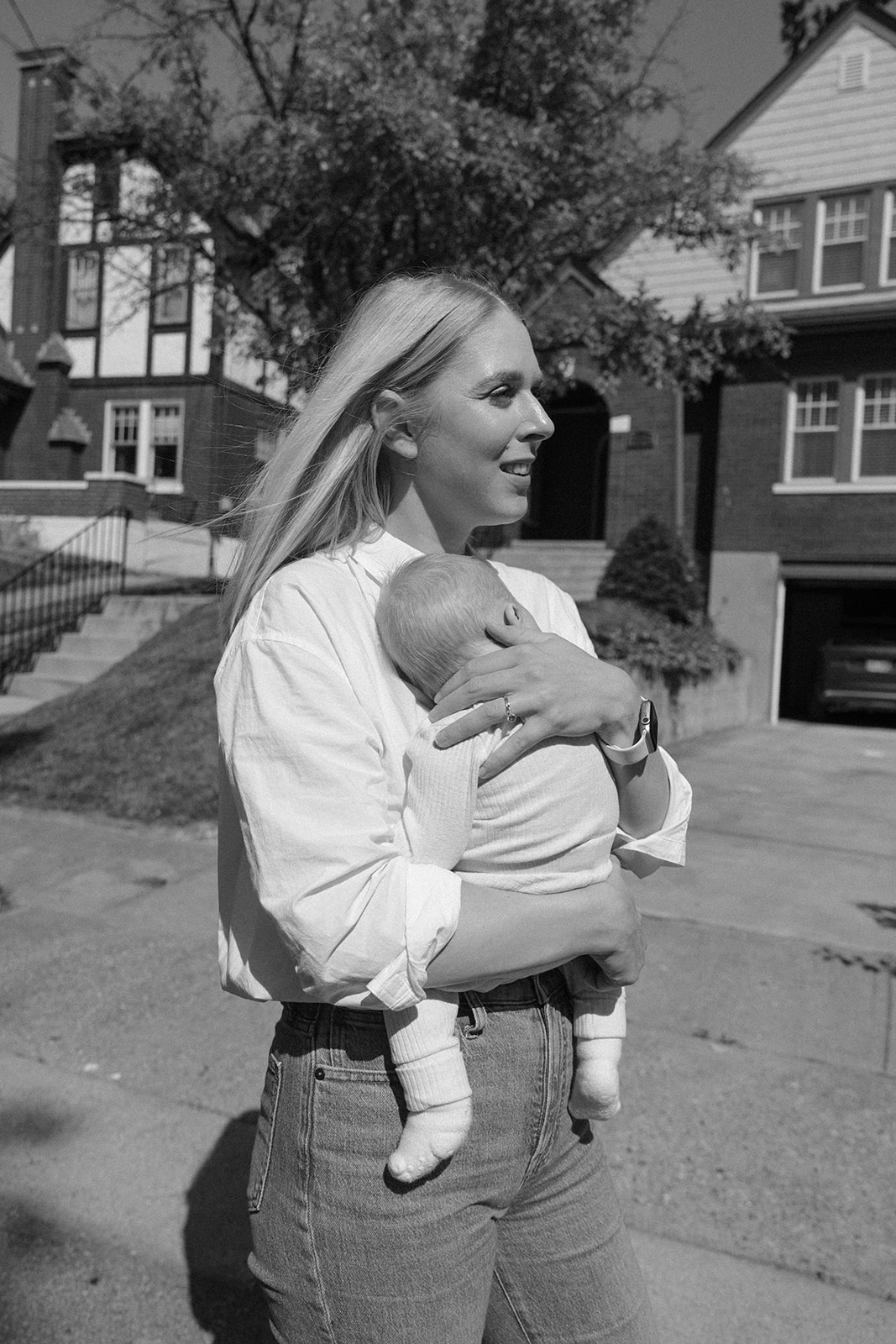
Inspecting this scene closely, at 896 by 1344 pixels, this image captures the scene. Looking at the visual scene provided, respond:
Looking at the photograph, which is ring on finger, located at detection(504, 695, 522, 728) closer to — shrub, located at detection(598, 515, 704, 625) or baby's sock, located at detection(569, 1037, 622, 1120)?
baby's sock, located at detection(569, 1037, 622, 1120)

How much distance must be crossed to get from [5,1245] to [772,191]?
18487mm

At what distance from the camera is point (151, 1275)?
2613mm

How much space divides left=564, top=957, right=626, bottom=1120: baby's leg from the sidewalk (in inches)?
47.8

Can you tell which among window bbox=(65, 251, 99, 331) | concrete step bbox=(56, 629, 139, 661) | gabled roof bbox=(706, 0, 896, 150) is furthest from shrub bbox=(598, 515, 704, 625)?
window bbox=(65, 251, 99, 331)

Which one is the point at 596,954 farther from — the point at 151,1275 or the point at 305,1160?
the point at 151,1275

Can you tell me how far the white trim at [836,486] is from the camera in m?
16.5

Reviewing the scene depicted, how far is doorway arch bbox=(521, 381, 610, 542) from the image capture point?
19.7m

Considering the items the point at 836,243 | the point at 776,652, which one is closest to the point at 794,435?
the point at 836,243

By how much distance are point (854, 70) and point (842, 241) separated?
261 centimetres

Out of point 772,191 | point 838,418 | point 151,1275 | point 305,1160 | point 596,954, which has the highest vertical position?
point 772,191

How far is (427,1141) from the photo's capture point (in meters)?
A: 1.34

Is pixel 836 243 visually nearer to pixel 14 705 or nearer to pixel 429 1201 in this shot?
pixel 14 705

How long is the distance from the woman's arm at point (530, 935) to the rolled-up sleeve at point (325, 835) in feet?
0.11

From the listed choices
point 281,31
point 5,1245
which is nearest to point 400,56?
point 281,31
